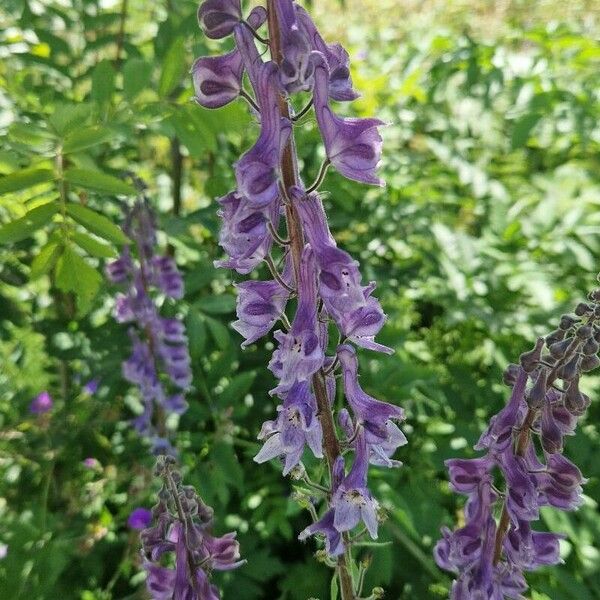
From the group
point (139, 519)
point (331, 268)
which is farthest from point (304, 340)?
point (139, 519)

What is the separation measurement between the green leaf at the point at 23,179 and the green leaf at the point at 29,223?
0.07 metres

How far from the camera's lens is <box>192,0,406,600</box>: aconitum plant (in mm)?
1263

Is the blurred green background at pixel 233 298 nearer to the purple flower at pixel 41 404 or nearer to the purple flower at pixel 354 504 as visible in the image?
the purple flower at pixel 41 404

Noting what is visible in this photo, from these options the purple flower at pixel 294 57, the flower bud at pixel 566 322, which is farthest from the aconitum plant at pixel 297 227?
the flower bud at pixel 566 322

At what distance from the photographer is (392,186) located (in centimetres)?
340

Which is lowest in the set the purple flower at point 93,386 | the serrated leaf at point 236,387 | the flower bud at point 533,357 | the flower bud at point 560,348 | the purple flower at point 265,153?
the purple flower at point 93,386

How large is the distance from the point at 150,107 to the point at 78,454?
1.85 metres

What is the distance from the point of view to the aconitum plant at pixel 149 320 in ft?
9.09

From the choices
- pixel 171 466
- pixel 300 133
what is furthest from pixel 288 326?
pixel 300 133

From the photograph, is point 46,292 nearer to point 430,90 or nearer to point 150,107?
point 150,107

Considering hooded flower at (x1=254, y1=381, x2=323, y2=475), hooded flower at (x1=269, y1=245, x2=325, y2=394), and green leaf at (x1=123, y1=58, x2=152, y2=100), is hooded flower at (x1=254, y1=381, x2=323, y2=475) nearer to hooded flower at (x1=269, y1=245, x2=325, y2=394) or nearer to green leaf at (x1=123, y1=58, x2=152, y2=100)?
hooded flower at (x1=269, y1=245, x2=325, y2=394)

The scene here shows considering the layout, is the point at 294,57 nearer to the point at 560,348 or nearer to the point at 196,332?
the point at 560,348

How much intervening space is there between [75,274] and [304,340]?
1054 millimetres

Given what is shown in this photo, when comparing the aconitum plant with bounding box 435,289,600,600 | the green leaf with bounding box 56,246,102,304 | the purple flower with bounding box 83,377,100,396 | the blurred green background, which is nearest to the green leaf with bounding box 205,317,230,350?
the blurred green background
